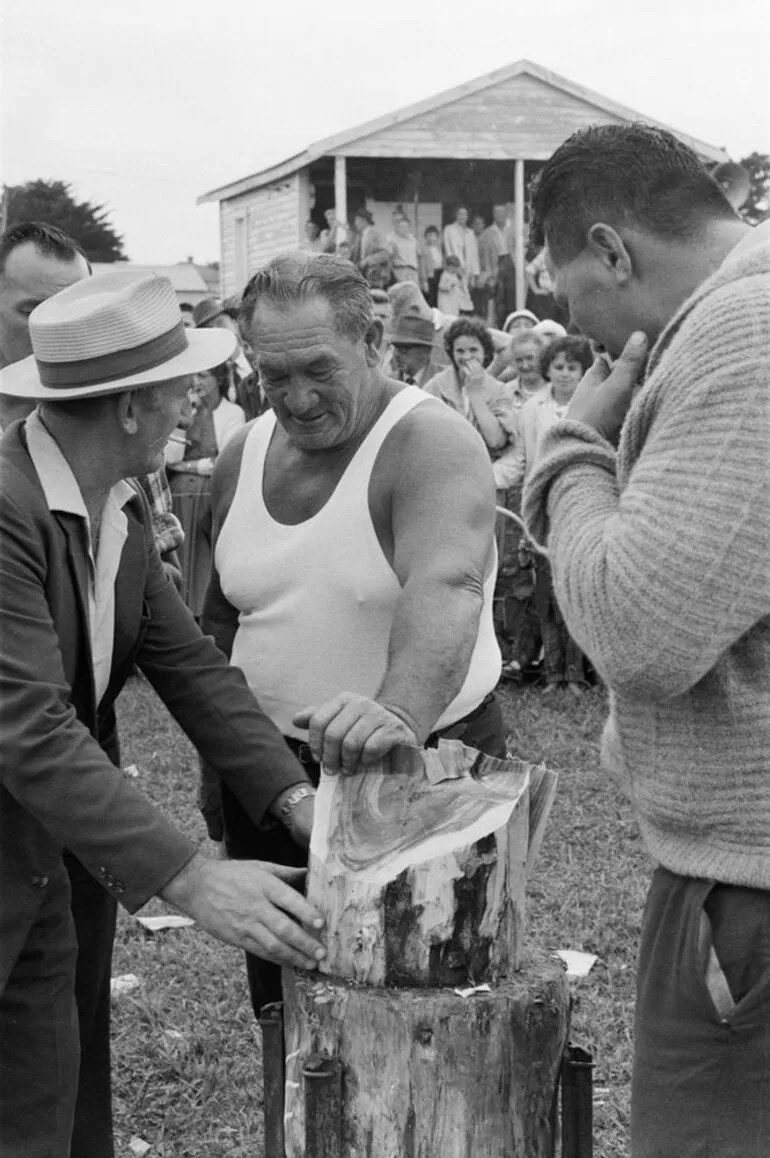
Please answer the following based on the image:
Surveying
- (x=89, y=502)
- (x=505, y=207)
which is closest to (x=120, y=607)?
(x=89, y=502)

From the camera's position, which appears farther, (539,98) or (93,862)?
(539,98)

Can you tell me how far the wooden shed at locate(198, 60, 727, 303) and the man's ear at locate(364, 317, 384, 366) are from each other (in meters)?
17.8

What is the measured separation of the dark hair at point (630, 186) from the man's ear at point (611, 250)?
2cm

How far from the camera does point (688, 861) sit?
1930 millimetres

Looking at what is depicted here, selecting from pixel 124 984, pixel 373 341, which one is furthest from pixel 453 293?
pixel 373 341

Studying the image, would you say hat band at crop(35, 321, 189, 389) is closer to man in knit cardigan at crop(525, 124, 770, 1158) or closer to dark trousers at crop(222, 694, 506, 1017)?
man in knit cardigan at crop(525, 124, 770, 1158)

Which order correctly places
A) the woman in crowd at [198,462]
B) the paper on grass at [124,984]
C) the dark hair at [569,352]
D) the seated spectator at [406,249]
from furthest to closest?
the seated spectator at [406,249]
the dark hair at [569,352]
the woman in crowd at [198,462]
the paper on grass at [124,984]

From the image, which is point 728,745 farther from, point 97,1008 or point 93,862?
point 97,1008

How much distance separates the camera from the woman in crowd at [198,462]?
870 centimetres

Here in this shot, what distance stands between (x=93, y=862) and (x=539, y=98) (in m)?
20.7

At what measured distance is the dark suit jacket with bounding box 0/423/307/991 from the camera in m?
2.33

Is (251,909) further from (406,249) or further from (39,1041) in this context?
(406,249)

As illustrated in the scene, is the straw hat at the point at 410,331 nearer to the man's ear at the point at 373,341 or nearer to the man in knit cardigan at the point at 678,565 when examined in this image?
the man's ear at the point at 373,341

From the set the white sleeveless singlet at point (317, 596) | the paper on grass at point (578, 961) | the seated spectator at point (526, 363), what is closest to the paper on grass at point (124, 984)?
the paper on grass at point (578, 961)
